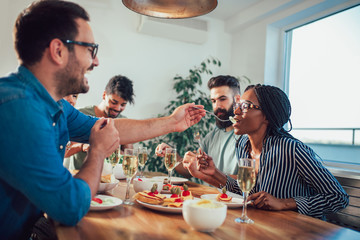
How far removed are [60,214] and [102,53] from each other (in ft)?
11.3

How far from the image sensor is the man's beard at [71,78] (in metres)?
1.11

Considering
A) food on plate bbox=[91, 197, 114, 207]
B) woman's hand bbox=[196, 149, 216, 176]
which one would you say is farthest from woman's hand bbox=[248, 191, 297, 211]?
food on plate bbox=[91, 197, 114, 207]

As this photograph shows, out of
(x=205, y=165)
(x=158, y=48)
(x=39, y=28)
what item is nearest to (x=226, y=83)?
(x=205, y=165)

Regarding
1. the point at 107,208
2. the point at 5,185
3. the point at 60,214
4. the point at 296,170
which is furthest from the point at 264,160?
the point at 5,185

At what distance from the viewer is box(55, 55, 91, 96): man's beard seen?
1114 mm

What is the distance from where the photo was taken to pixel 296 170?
1.63m

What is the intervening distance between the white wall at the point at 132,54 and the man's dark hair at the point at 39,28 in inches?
115

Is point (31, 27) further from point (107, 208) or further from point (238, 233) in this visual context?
point (238, 233)

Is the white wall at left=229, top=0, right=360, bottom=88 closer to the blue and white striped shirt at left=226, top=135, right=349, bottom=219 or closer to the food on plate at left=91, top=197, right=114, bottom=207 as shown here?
the blue and white striped shirt at left=226, top=135, right=349, bottom=219

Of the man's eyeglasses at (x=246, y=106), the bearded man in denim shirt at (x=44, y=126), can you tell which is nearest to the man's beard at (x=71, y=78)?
the bearded man in denim shirt at (x=44, y=126)

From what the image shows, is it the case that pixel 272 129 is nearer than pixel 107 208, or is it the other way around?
pixel 107 208

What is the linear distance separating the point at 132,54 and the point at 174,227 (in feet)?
11.6

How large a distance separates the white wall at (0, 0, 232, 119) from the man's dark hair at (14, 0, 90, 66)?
2.91 m

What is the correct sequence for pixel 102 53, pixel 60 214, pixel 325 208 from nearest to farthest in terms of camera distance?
1. pixel 60 214
2. pixel 325 208
3. pixel 102 53
